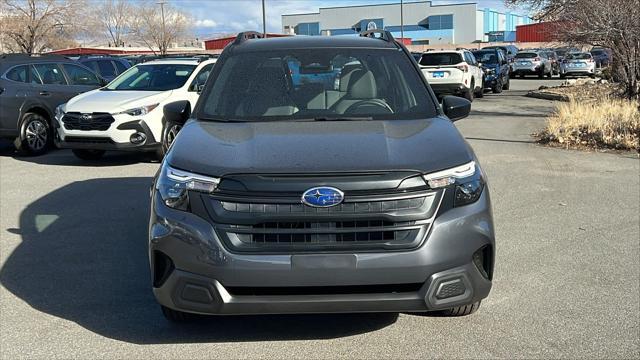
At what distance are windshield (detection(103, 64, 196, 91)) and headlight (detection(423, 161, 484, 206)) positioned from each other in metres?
8.19

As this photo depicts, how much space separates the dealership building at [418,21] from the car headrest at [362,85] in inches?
3627

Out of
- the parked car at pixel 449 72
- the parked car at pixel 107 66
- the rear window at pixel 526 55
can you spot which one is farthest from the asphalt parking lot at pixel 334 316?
the rear window at pixel 526 55

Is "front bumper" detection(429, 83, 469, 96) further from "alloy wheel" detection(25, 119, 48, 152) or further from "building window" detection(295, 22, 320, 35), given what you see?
"building window" detection(295, 22, 320, 35)

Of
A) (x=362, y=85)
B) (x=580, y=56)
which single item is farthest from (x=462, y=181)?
(x=580, y=56)

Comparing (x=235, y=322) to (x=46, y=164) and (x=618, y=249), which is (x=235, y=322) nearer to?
(x=618, y=249)

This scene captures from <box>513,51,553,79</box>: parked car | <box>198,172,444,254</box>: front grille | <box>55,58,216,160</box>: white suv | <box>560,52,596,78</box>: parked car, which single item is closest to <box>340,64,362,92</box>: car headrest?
<box>198,172,444,254</box>: front grille

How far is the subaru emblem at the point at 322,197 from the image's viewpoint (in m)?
3.38

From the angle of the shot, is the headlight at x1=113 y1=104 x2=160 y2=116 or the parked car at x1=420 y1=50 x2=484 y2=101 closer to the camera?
the headlight at x1=113 y1=104 x2=160 y2=116

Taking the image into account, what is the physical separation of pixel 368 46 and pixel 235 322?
7.93ft

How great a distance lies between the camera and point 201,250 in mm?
3420

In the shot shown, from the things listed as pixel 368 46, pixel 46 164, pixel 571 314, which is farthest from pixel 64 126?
pixel 571 314

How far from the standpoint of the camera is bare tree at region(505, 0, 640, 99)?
46.3 ft

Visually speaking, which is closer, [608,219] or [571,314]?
[571,314]

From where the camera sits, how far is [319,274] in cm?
334
